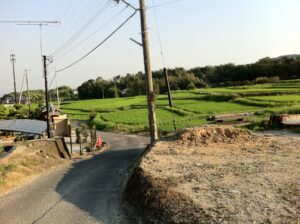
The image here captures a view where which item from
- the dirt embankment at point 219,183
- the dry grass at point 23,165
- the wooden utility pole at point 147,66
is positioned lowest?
the dry grass at point 23,165

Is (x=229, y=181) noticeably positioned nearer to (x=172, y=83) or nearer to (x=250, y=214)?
(x=250, y=214)

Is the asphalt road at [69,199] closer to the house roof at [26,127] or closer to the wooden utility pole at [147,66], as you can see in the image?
the wooden utility pole at [147,66]

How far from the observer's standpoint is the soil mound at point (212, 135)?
16.4m

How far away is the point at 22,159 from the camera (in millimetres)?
17312

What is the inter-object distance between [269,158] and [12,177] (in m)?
8.48

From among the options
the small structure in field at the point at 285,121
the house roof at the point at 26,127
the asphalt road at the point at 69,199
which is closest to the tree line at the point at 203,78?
the house roof at the point at 26,127

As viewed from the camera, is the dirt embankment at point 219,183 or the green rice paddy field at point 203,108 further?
the green rice paddy field at point 203,108

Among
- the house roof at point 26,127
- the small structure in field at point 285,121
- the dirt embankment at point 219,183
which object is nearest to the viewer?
the dirt embankment at point 219,183

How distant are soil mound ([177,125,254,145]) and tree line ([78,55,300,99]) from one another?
5238 cm

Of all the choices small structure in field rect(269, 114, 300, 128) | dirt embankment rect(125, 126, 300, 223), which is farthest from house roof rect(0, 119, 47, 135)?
dirt embankment rect(125, 126, 300, 223)

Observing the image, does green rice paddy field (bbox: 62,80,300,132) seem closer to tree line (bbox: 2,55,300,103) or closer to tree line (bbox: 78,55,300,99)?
tree line (bbox: 78,55,300,99)

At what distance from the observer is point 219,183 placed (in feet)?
32.2

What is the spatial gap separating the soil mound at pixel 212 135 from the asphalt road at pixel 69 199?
272 cm

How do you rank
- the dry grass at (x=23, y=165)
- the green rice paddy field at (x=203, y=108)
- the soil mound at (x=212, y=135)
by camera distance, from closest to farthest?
the dry grass at (x=23, y=165) < the soil mound at (x=212, y=135) < the green rice paddy field at (x=203, y=108)
